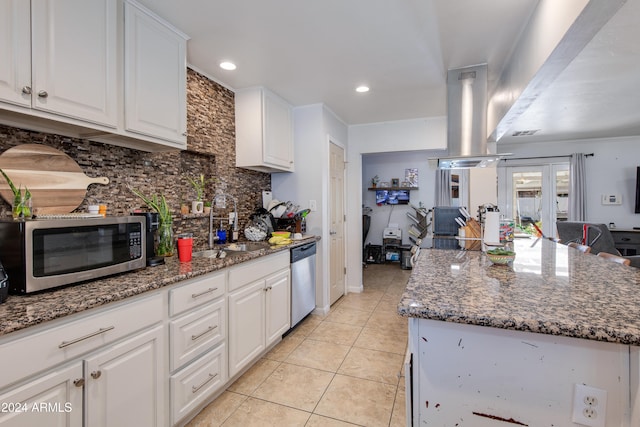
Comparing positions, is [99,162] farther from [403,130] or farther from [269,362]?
[403,130]

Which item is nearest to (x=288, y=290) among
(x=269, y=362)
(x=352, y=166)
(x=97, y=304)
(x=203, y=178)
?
(x=269, y=362)

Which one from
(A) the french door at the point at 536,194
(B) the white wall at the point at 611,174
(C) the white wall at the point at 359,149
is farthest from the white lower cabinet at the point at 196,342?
(B) the white wall at the point at 611,174

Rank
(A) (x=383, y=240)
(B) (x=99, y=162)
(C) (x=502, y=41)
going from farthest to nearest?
1. (A) (x=383, y=240)
2. (C) (x=502, y=41)
3. (B) (x=99, y=162)

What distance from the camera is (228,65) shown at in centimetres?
241

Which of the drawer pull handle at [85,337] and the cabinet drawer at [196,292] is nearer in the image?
the drawer pull handle at [85,337]

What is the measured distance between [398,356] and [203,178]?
7.22ft

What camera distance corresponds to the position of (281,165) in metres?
3.12

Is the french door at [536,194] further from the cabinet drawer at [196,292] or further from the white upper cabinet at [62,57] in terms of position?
the white upper cabinet at [62,57]

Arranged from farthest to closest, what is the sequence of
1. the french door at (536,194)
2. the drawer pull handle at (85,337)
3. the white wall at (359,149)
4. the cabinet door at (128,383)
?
the french door at (536,194) → the white wall at (359,149) → the cabinet door at (128,383) → the drawer pull handle at (85,337)

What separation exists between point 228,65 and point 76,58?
119 centimetres

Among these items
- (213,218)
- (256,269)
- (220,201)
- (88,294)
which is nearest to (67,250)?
(88,294)

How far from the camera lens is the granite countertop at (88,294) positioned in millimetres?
983

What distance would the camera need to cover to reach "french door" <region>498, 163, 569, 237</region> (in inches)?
204

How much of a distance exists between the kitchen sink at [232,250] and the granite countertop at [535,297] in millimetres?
1397
